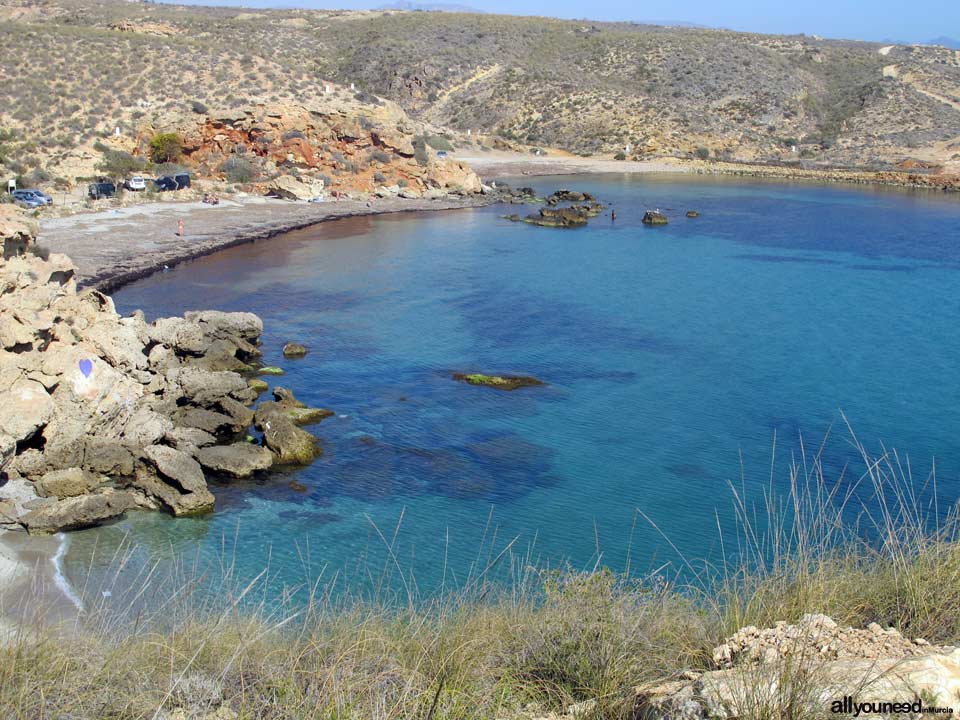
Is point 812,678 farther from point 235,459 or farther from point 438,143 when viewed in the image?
point 438,143

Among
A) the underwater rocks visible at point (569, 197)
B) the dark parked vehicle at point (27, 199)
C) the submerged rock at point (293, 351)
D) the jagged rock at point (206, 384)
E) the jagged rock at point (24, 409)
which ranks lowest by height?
the submerged rock at point (293, 351)

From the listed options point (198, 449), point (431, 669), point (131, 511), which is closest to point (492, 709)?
point (431, 669)

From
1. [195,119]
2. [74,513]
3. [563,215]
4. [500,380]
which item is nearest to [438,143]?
[195,119]

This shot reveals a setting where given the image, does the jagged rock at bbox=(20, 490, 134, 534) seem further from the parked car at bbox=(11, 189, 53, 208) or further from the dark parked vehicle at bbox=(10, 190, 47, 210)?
the parked car at bbox=(11, 189, 53, 208)

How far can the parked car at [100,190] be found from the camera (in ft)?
155

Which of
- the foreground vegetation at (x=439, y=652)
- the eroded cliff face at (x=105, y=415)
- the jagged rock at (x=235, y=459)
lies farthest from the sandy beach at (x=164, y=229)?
the foreground vegetation at (x=439, y=652)

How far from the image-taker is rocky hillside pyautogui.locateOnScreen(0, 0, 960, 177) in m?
64.6

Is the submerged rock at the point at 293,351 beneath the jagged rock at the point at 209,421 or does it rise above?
above

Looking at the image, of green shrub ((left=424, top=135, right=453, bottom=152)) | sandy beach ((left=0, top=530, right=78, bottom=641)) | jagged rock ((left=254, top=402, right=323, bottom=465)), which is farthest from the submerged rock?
green shrub ((left=424, top=135, right=453, bottom=152))

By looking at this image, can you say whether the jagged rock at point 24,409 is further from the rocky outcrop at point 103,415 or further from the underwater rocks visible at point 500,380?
the underwater rocks visible at point 500,380

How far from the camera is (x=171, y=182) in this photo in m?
52.0

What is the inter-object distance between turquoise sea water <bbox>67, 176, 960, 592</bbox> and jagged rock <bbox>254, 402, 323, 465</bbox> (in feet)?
1.27

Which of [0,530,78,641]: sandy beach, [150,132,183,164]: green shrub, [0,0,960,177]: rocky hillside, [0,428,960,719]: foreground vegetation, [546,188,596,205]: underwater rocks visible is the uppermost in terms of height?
[0,0,960,177]: rocky hillside

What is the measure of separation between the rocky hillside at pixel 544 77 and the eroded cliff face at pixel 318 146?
111cm
